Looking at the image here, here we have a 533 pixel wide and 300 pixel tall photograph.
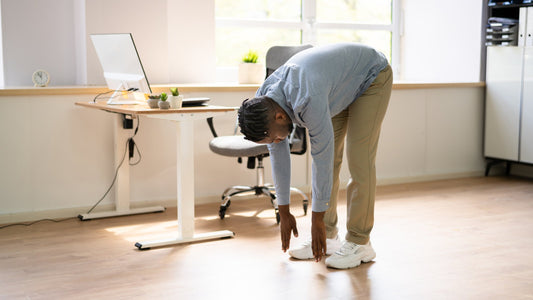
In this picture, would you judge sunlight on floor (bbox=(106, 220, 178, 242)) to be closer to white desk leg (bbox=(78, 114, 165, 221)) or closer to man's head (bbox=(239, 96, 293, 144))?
white desk leg (bbox=(78, 114, 165, 221))

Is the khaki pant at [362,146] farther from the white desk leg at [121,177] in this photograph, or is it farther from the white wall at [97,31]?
the white wall at [97,31]

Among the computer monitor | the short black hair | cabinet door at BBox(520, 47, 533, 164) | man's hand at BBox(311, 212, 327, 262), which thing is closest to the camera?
the short black hair

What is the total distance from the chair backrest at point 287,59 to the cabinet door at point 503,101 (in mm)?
1996

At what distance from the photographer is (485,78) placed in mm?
5309

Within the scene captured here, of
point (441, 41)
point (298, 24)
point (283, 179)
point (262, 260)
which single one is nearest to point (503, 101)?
point (441, 41)

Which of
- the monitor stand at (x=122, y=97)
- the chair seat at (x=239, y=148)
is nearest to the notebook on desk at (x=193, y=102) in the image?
the monitor stand at (x=122, y=97)

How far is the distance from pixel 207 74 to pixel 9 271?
2.31 m

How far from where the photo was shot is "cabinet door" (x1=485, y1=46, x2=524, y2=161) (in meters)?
4.97

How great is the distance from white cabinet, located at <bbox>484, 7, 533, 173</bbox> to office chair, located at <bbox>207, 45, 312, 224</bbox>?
6.55 ft

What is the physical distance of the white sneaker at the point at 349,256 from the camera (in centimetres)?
279

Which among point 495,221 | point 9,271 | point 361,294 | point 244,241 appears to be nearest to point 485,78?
point 495,221

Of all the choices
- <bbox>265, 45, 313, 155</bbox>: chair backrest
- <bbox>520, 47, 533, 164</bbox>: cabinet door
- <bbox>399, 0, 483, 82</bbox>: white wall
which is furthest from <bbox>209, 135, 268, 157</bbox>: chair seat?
<bbox>399, 0, 483, 82</bbox>: white wall

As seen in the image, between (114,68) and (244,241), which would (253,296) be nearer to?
(244,241)

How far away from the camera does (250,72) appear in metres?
4.62
